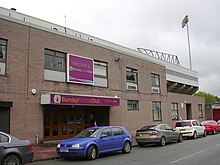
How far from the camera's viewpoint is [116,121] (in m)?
24.4

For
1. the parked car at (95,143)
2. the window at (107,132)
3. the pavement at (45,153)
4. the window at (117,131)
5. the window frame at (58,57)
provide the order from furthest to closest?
the window frame at (58,57) → the window at (117,131) → the window at (107,132) → the pavement at (45,153) → the parked car at (95,143)

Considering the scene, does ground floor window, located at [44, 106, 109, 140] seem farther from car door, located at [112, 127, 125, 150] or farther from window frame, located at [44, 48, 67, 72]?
car door, located at [112, 127, 125, 150]

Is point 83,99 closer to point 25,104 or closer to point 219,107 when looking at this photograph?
point 25,104

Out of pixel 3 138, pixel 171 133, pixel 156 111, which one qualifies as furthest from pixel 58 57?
pixel 156 111

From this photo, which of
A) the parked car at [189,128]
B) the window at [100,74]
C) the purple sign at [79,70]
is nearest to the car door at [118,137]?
the purple sign at [79,70]

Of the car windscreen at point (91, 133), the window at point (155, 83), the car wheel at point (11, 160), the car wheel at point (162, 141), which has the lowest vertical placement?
the car wheel at point (162, 141)

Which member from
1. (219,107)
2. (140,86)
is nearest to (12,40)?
(140,86)

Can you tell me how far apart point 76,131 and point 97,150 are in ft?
30.0

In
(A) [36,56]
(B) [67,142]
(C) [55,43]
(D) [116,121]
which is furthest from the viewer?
(D) [116,121]

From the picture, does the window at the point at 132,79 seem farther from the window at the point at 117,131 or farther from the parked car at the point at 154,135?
the window at the point at 117,131

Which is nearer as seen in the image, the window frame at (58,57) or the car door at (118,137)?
the car door at (118,137)

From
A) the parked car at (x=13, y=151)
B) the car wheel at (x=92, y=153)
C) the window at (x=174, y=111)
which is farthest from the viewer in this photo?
the window at (x=174, y=111)

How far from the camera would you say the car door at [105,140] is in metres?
13.3

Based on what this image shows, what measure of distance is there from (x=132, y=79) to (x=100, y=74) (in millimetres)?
5127
